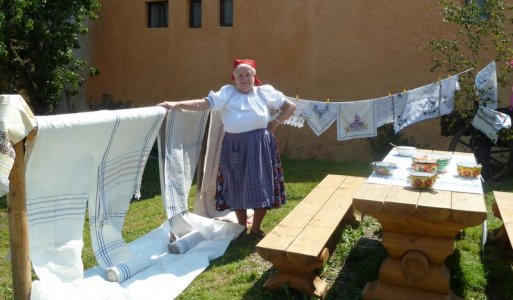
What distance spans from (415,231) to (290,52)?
5.64 meters

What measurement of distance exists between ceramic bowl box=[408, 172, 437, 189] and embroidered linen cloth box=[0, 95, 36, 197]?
7.09ft

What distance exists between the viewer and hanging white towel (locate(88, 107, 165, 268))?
3104 millimetres

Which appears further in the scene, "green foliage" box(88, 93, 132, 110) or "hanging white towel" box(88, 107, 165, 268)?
"green foliage" box(88, 93, 132, 110)

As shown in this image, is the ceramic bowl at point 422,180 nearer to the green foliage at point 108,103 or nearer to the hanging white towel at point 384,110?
the hanging white towel at point 384,110

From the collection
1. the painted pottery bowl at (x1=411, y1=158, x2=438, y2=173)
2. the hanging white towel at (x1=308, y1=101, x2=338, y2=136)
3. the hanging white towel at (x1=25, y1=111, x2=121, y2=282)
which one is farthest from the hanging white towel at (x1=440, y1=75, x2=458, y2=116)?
the hanging white towel at (x1=25, y1=111, x2=121, y2=282)

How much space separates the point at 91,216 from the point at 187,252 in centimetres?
108

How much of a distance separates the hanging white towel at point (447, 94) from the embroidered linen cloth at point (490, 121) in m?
0.31

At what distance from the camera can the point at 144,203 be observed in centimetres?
571

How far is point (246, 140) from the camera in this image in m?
3.97

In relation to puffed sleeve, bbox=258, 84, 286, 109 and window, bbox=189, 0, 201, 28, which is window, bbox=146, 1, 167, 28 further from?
puffed sleeve, bbox=258, 84, 286, 109

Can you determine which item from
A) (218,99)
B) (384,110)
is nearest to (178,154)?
(218,99)

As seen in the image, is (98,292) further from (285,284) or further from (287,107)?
(287,107)

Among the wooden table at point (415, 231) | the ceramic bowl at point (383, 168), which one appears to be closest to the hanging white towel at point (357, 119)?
the ceramic bowl at point (383, 168)

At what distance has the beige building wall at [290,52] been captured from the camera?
7.50m
